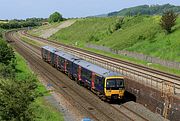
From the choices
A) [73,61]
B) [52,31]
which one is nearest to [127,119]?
[73,61]

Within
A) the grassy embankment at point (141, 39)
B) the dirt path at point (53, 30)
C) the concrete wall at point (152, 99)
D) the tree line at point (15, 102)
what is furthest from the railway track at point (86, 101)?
the dirt path at point (53, 30)

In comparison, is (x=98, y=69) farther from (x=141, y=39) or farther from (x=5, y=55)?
(x=141, y=39)

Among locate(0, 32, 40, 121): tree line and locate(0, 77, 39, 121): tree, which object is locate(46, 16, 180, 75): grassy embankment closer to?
locate(0, 32, 40, 121): tree line

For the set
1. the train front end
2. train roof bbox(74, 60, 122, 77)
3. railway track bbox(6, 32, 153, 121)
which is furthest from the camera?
train roof bbox(74, 60, 122, 77)

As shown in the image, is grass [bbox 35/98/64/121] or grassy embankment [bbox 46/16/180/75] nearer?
grass [bbox 35/98/64/121]

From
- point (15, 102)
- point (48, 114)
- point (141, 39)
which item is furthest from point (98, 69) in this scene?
point (141, 39)

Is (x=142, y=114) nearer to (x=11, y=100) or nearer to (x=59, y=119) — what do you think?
(x=59, y=119)

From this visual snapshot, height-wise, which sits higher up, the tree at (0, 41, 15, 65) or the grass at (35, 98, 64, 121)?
the tree at (0, 41, 15, 65)

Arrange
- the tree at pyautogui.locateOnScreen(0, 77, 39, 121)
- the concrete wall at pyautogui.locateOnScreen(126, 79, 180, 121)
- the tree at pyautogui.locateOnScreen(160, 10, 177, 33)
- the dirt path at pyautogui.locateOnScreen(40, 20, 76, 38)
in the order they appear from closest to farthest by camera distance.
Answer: the tree at pyautogui.locateOnScreen(0, 77, 39, 121), the concrete wall at pyautogui.locateOnScreen(126, 79, 180, 121), the tree at pyautogui.locateOnScreen(160, 10, 177, 33), the dirt path at pyautogui.locateOnScreen(40, 20, 76, 38)

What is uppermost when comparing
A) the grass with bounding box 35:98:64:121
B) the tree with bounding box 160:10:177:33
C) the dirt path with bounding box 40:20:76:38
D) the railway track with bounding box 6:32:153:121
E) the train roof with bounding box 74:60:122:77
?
the tree with bounding box 160:10:177:33

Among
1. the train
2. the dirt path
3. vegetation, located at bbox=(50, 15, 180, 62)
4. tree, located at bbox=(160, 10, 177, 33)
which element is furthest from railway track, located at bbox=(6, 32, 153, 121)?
the dirt path

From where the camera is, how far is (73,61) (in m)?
50.6

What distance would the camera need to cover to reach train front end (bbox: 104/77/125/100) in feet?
120

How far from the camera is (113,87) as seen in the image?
36594 millimetres
